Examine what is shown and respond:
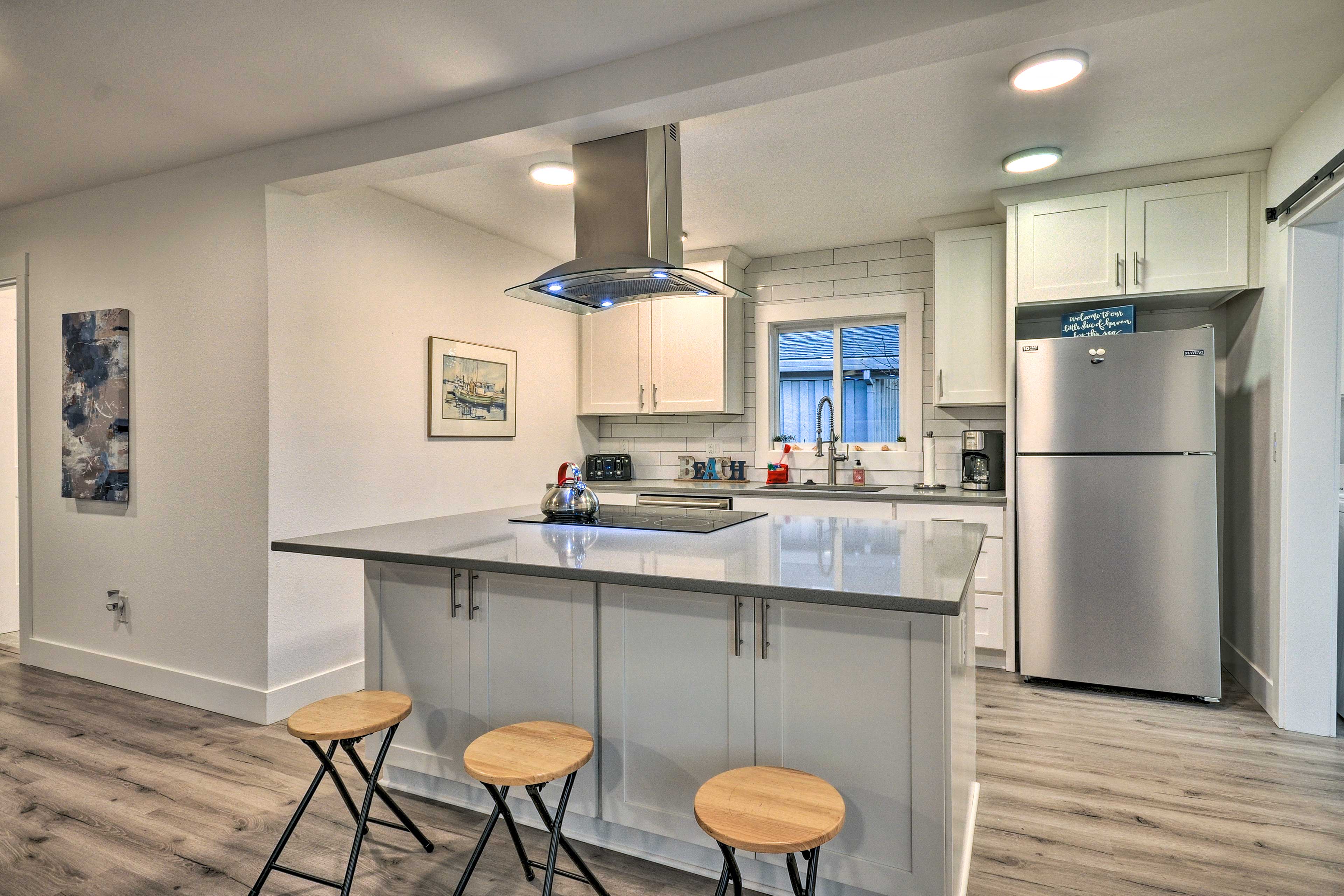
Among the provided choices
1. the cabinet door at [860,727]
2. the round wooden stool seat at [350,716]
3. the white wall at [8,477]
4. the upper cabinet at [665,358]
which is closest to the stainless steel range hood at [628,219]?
the cabinet door at [860,727]

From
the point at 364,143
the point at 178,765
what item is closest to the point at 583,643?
the point at 178,765

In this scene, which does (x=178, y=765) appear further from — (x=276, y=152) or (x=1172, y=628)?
(x=1172, y=628)

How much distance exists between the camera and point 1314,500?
2.82 m

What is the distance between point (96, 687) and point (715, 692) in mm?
3431

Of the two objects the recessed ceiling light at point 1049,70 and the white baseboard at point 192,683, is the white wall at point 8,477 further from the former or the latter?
the recessed ceiling light at point 1049,70

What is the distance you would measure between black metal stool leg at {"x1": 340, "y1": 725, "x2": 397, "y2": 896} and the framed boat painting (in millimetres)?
2218

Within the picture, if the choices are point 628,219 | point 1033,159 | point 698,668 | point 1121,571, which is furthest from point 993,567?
point 628,219

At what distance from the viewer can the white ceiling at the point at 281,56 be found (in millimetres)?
2045

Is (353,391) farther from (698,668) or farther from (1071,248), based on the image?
(1071,248)

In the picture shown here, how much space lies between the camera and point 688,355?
4703mm

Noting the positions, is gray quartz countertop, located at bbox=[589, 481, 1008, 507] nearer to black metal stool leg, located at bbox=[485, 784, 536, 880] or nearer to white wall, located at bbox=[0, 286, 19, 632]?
black metal stool leg, located at bbox=[485, 784, 536, 880]

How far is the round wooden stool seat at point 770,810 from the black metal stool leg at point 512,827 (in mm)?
527

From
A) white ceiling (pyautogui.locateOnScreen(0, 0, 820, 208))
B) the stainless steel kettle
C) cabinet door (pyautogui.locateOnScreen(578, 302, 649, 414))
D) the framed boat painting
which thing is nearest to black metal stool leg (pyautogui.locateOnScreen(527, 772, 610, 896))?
the stainless steel kettle

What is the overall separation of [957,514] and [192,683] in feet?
12.5
